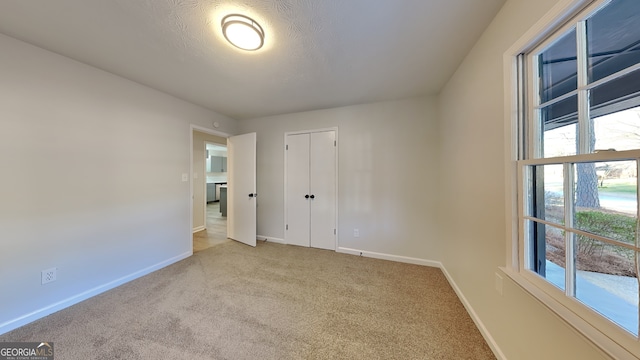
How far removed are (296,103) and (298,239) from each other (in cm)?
233

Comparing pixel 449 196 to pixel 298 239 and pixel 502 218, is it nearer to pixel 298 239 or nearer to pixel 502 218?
pixel 502 218

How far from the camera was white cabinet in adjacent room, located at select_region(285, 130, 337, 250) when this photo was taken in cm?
332

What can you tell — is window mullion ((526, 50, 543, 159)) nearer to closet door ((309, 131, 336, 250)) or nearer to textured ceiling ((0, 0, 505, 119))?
textured ceiling ((0, 0, 505, 119))

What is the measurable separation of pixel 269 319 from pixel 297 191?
82.9 inches

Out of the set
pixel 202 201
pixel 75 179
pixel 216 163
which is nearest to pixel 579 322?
pixel 75 179

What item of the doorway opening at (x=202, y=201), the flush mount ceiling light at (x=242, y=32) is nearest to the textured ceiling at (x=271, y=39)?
the flush mount ceiling light at (x=242, y=32)

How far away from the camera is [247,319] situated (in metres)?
1.72

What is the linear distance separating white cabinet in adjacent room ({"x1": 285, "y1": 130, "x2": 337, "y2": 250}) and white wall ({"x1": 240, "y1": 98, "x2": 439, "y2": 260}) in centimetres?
15

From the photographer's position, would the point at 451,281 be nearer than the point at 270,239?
Yes

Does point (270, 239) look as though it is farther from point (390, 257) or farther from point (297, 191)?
point (390, 257)

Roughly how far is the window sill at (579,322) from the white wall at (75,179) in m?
3.69

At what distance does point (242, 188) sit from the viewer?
3645 mm

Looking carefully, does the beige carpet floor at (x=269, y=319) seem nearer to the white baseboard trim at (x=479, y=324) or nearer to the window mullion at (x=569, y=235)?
the white baseboard trim at (x=479, y=324)

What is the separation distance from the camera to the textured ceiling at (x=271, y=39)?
1340mm
